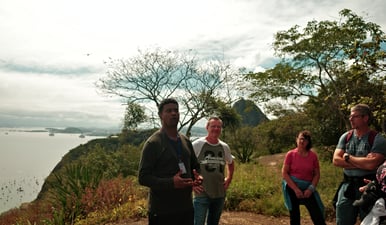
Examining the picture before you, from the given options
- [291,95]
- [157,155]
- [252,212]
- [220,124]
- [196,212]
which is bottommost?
[252,212]

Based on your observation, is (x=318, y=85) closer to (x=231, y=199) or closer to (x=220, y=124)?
(x=231, y=199)

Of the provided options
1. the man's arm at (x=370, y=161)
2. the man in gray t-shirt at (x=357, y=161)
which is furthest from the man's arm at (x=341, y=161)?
the man's arm at (x=370, y=161)

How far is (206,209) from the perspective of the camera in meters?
3.71

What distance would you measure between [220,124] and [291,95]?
26.7 feet

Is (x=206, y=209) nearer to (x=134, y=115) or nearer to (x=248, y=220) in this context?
(x=248, y=220)

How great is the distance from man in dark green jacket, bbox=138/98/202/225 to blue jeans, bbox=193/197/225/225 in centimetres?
89

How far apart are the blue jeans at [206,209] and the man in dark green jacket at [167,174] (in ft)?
2.91

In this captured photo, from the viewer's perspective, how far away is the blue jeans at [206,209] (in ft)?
11.9

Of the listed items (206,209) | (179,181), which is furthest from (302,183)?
(179,181)

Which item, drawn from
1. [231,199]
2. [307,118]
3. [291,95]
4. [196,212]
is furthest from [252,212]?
[307,118]

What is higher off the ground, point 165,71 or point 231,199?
point 165,71

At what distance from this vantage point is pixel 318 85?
11094 millimetres

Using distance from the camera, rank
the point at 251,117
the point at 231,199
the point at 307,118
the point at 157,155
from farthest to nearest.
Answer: the point at 251,117
the point at 307,118
the point at 231,199
the point at 157,155

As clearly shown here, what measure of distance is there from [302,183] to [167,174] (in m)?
1.99
